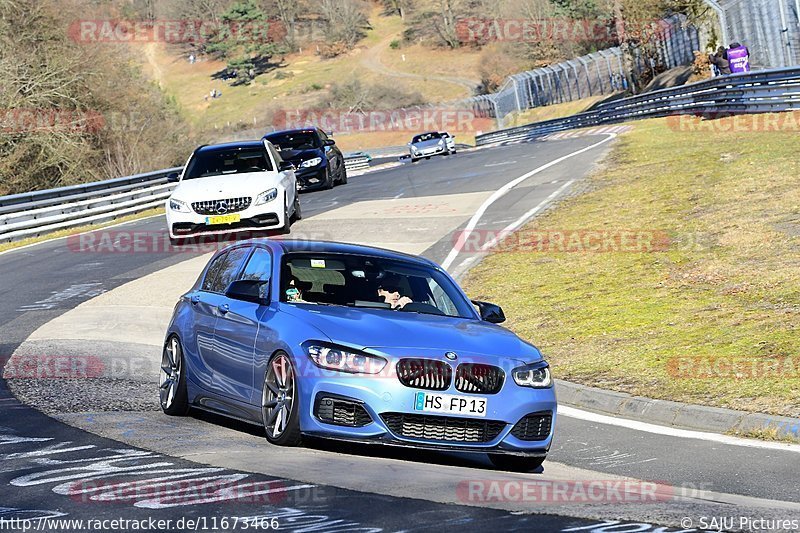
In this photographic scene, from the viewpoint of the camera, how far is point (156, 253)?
22.6 metres

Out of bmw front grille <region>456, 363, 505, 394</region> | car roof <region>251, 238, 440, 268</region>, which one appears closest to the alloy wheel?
bmw front grille <region>456, 363, 505, 394</region>

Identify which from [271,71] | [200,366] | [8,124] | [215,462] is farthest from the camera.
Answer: [271,71]

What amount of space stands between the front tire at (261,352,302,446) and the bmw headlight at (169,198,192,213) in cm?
1329

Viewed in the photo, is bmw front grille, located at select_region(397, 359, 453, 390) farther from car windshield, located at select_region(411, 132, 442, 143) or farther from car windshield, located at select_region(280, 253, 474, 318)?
car windshield, located at select_region(411, 132, 442, 143)

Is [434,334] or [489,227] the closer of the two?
[434,334]

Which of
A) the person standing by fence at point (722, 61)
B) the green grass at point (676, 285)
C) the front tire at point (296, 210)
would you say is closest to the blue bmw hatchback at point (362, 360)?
the green grass at point (676, 285)

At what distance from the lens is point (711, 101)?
1602 inches

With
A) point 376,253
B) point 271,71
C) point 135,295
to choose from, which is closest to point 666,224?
point 135,295

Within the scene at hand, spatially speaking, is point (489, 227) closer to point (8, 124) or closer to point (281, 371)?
point (281, 371)

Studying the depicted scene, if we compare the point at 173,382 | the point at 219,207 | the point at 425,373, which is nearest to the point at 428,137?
the point at 219,207

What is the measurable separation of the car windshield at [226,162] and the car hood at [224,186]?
9.6 inches

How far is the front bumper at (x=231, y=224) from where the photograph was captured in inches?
837

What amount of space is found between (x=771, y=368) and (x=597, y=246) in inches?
333

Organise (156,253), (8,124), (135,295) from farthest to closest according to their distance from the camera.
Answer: (8,124) < (156,253) < (135,295)
